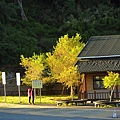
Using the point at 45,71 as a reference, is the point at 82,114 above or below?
below

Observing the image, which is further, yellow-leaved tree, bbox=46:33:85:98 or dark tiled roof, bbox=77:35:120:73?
yellow-leaved tree, bbox=46:33:85:98

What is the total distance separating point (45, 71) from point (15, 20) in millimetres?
25090

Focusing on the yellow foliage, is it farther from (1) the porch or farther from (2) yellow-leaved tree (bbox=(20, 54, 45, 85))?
Answer: (1) the porch

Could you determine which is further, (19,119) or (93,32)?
(93,32)

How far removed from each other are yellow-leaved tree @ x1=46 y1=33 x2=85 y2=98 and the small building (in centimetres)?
85

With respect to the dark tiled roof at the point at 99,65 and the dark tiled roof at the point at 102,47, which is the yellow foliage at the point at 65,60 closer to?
the dark tiled roof at the point at 99,65

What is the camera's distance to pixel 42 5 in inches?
2874

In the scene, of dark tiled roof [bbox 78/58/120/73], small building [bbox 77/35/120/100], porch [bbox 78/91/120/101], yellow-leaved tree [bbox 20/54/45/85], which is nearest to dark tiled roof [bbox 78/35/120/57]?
small building [bbox 77/35/120/100]

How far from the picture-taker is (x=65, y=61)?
Answer: 123 feet

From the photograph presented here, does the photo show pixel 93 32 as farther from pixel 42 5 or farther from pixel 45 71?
pixel 45 71

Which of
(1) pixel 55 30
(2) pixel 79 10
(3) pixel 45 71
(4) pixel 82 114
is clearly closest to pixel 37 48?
(1) pixel 55 30

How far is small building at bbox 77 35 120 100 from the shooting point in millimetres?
33906

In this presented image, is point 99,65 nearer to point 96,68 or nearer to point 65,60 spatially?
point 96,68

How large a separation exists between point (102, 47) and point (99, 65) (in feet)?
12.5
